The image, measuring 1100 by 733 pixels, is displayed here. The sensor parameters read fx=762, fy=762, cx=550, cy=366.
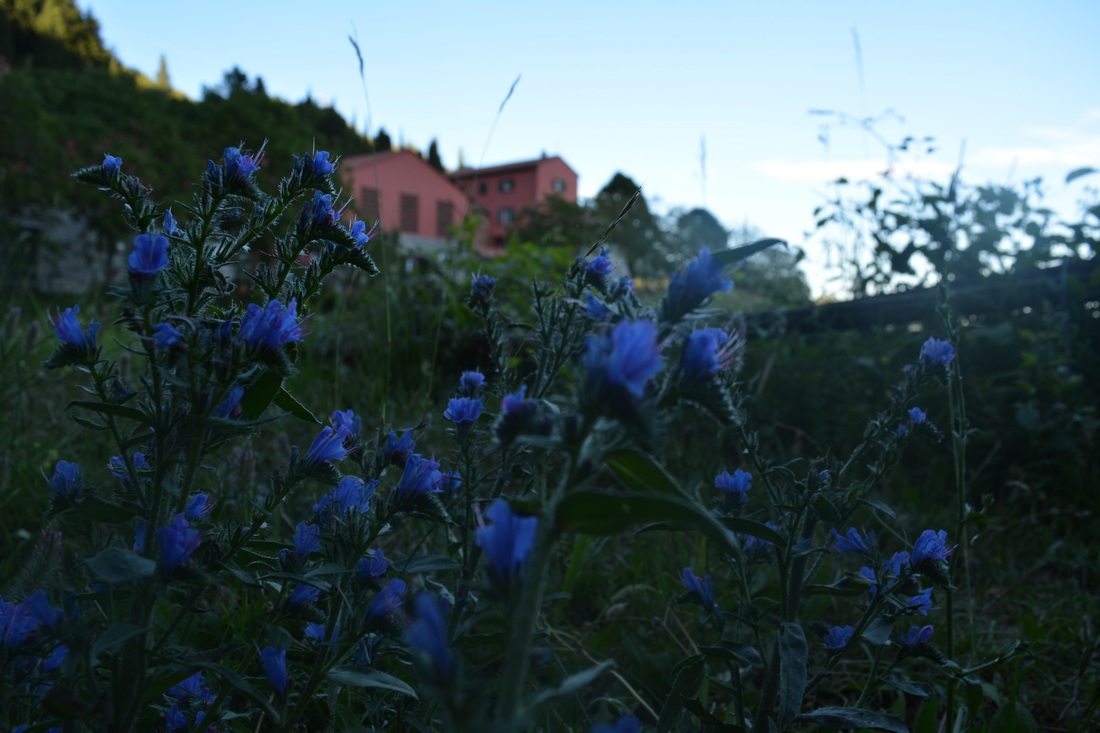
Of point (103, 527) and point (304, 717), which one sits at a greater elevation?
point (103, 527)

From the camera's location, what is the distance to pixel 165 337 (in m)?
0.84

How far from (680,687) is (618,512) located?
2.03 feet

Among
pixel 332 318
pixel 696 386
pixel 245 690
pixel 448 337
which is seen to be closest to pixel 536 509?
pixel 696 386

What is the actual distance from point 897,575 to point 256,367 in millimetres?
1052

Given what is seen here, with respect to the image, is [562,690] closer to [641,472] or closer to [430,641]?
A: [430,641]

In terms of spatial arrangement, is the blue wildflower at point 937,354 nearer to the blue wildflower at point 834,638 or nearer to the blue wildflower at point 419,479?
the blue wildflower at point 834,638

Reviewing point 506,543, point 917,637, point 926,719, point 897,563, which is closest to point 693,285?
point 506,543

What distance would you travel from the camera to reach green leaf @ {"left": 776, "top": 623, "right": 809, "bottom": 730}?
970 mm

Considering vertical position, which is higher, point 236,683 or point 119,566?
point 119,566

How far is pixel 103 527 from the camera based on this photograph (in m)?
1.53

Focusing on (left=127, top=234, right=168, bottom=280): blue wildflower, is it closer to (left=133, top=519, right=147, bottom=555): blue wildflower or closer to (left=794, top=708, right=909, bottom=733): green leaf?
(left=133, top=519, right=147, bottom=555): blue wildflower

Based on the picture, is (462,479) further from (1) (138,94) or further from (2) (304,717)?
(1) (138,94)

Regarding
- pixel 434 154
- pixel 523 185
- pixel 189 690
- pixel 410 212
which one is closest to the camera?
pixel 189 690

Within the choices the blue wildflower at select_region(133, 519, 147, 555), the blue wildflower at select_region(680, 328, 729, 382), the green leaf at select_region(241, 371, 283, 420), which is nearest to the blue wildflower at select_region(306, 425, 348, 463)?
the green leaf at select_region(241, 371, 283, 420)
